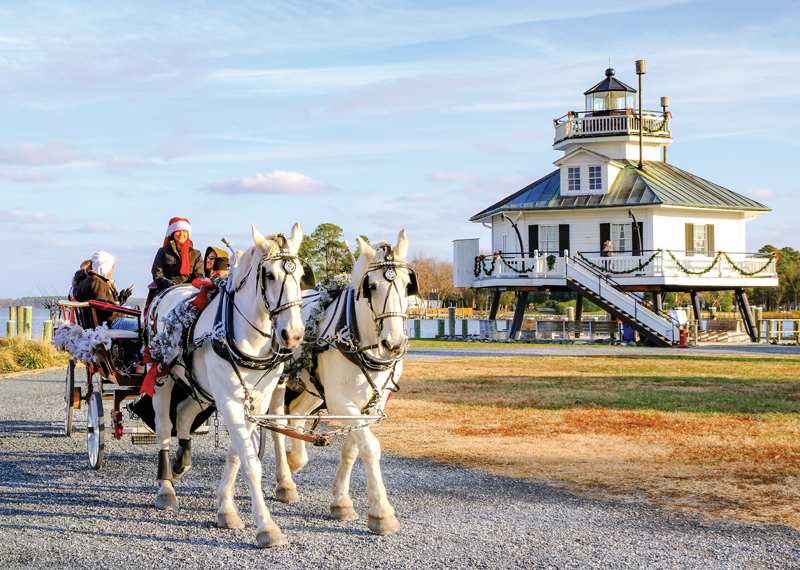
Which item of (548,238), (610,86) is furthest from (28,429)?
(610,86)

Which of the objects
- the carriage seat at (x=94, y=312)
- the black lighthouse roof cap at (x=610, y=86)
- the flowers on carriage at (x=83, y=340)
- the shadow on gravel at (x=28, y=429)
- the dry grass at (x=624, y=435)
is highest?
the black lighthouse roof cap at (x=610, y=86)

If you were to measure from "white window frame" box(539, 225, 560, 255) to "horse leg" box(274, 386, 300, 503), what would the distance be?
3472 centimetres

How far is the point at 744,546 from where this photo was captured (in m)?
7.05

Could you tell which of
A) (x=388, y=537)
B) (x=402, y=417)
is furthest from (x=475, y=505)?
(x=402, y=417)

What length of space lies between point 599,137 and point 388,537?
39.8 metres

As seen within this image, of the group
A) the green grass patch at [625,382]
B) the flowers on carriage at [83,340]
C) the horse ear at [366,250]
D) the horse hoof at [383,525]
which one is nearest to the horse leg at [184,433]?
the flowers on carriage at [83,340]

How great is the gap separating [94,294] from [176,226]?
1827mm

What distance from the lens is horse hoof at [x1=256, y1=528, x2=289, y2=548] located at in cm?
684

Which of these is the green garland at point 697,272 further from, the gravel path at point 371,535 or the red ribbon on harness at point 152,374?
the red ribbon on harness at point 152,374

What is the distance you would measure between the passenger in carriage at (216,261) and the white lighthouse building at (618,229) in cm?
2839

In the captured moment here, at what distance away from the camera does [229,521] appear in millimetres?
7516

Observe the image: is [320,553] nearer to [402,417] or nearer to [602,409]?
[402,417]

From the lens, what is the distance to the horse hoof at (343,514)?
7.86 metres

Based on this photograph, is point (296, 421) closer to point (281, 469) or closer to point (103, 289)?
point (281, 469)
